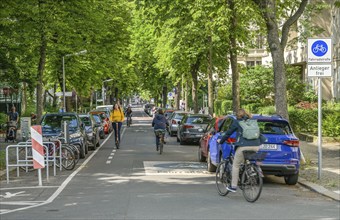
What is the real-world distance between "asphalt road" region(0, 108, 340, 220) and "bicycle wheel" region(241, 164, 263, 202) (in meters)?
0.16

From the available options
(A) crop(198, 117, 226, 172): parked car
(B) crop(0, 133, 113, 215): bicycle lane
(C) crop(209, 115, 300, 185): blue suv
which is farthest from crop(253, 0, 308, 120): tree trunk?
(B) crop(0, 133, 113, 215): bicycle lane

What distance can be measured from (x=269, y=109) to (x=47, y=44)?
46.8 ft

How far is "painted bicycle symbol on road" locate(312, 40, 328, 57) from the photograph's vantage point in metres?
13.9

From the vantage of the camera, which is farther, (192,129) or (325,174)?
(192,129)

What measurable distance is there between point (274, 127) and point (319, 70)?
185 cm

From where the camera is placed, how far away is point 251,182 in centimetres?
1061

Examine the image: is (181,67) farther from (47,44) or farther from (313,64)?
(313,64)

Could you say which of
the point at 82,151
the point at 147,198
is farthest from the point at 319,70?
the point at 82,151

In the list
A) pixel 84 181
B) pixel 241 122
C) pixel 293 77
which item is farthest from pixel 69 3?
pixel 293 77

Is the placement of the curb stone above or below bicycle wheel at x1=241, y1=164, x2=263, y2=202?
below

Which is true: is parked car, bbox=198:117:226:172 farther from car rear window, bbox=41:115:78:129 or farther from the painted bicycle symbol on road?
car rear window, bbox=41:115:78:129

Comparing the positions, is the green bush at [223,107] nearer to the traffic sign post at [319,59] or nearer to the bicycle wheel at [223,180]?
the traffic sign post at [319,59]

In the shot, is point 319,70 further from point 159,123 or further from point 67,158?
point 159,123

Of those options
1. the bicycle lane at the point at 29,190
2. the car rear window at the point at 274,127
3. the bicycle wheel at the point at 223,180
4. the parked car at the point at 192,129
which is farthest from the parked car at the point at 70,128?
the bicycle wheel at the point at 223,180
